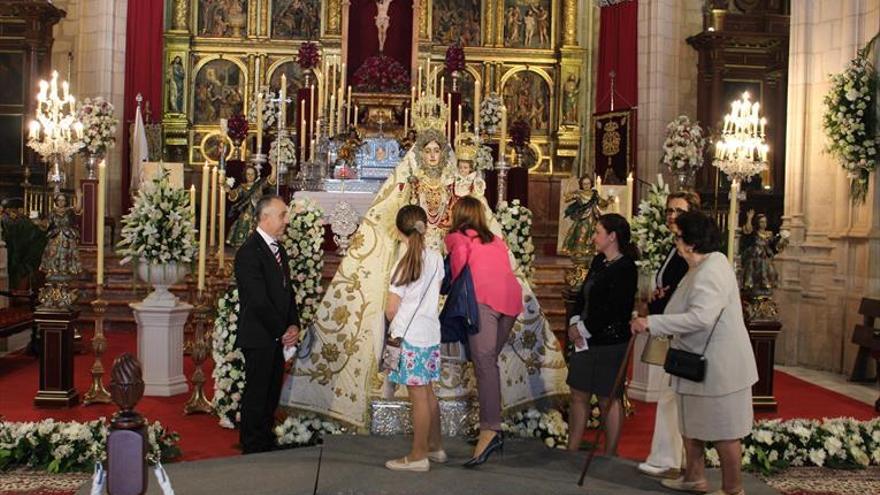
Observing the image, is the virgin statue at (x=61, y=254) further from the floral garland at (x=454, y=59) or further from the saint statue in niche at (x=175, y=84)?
the saint statue in niche at (x=175, y=84)

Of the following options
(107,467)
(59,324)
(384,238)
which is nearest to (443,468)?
(384,238)

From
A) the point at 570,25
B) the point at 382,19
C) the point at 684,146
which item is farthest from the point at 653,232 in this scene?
the point at 570,25

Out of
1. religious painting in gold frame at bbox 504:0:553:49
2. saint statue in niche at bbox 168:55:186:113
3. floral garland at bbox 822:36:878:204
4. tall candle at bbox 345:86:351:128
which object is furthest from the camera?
religious painting in gold frame at bbox 504:0:553:49

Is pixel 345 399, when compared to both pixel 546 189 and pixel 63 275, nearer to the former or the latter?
pixel 63 275

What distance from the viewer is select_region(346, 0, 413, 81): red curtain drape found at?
20062 millimetres

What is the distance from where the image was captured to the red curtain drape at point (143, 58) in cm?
1952

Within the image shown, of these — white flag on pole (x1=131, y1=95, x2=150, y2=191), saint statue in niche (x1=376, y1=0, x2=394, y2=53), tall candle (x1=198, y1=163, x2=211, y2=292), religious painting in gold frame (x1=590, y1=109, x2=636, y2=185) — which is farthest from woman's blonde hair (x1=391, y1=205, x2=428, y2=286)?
saint statue in niche (x1=376, y1=0, x2=394, y2=53)

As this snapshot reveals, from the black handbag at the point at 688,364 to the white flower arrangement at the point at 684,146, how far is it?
11.4 meters

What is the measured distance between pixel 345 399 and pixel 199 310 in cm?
204

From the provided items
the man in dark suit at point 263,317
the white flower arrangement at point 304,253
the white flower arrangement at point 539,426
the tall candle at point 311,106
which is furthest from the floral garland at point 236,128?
the white flower arrangement at point 539,426

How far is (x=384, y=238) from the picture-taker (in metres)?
7.77

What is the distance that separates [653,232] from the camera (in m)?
8.96

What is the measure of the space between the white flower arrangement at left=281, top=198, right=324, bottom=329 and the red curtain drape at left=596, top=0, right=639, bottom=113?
1141cm

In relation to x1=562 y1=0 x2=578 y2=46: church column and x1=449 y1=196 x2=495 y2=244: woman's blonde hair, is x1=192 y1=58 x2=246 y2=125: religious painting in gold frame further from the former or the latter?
x1=449 y1=196 x2=495 y2=244: woman's blonde hair
